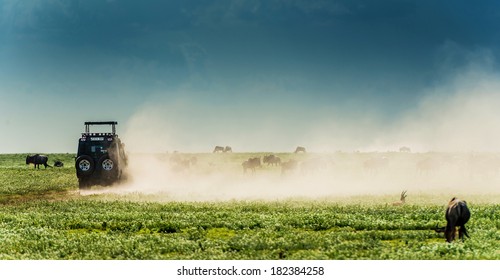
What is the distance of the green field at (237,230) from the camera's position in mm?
19906

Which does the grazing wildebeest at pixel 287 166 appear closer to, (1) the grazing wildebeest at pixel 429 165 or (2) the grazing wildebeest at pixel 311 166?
(2) the grazing wildebeest at pixel 311 166

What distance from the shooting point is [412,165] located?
79.9m

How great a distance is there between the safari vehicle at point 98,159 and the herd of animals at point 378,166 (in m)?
20.6

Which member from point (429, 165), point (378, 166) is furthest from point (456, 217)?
point (378, 166)

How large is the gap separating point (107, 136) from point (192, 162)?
36.7 m

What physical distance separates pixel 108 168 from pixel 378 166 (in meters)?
35.6

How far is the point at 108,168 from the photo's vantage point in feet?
143

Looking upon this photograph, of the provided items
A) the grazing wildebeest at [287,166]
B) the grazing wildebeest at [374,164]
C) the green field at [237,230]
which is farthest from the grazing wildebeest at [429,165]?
the green field at [237,230]

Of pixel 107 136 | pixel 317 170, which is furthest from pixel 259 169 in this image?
pixel 107 136

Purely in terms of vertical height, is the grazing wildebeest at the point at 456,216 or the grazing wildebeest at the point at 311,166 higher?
the grazing wildebeest at the point at 311,166

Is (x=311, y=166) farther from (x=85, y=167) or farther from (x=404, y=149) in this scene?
(x=404, y=149)

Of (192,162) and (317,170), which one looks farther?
(192,162)
